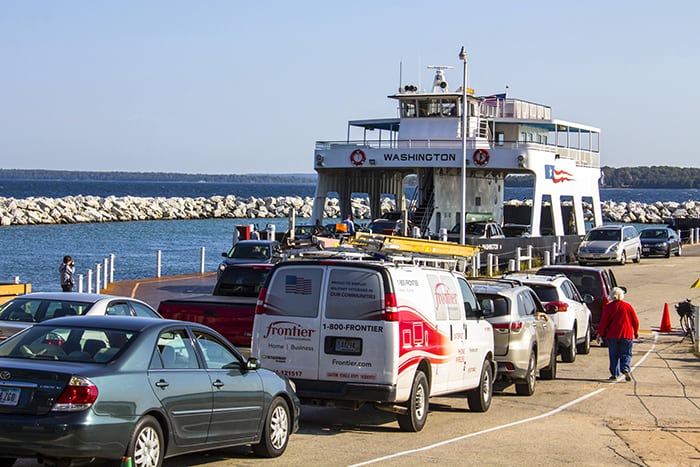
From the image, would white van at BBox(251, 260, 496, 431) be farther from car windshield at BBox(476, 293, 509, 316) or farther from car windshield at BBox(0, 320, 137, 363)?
car windshield at BBox(0, 320, 137, 363)

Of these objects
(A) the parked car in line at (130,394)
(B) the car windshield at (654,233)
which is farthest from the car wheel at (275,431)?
(B) the car windshield at (654,233)

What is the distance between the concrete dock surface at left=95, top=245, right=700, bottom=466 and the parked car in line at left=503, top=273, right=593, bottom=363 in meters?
0.43

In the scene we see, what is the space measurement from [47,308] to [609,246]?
34.6 metres

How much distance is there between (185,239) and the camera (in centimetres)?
7494

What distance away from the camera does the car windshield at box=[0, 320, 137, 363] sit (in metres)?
9.49

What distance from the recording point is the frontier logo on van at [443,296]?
13.7m

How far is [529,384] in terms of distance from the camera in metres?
17.0

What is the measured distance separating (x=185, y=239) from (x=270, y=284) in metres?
62.6

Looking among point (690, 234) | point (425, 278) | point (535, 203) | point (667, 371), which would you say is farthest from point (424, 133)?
point (425, 278)

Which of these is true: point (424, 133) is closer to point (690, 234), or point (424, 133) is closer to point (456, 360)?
point (690, 234)

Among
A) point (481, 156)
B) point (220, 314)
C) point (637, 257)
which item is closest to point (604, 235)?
point (637, 257)

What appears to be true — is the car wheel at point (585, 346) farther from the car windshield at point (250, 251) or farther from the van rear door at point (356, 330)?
the van rear door at point (356, 330)

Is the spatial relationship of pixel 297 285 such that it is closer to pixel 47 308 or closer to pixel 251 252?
pixel 47 308

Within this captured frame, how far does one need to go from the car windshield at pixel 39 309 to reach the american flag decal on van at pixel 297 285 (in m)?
3.40
